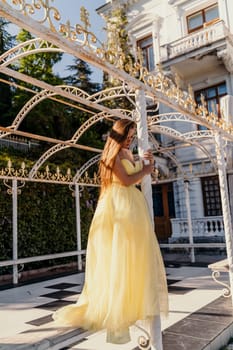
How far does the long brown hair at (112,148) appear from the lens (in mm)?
2447

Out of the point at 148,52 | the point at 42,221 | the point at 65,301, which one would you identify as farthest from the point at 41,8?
the point at 148,52

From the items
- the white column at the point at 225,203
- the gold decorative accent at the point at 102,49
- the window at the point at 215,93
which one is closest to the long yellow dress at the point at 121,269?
the gold decorative accent at the point at 102,49

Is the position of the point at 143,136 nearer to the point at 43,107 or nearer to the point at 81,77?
the point at 43,107

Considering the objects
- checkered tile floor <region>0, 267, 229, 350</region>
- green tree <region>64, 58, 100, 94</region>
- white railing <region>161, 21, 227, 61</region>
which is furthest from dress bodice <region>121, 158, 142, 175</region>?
green tree <region>64, 58, 100, 94</region>

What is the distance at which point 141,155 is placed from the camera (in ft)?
8.87

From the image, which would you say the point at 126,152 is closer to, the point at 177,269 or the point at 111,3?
the point at 177,269

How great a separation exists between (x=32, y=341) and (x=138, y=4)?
15869 mm

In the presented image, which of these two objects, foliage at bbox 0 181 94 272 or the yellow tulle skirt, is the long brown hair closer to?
the yellow tulle skirt

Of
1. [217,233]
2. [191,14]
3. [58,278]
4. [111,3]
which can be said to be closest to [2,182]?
[58,278]

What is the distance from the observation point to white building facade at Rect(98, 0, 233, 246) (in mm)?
11305

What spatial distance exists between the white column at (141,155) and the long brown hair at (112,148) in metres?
0.28

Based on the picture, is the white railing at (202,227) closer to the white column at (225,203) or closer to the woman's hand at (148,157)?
the white column at (225,203)

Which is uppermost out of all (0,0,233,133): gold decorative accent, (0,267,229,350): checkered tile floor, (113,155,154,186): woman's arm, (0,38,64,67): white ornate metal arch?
(0,38,64,67): white ornate metal arch

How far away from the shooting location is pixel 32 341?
2.11 metres
